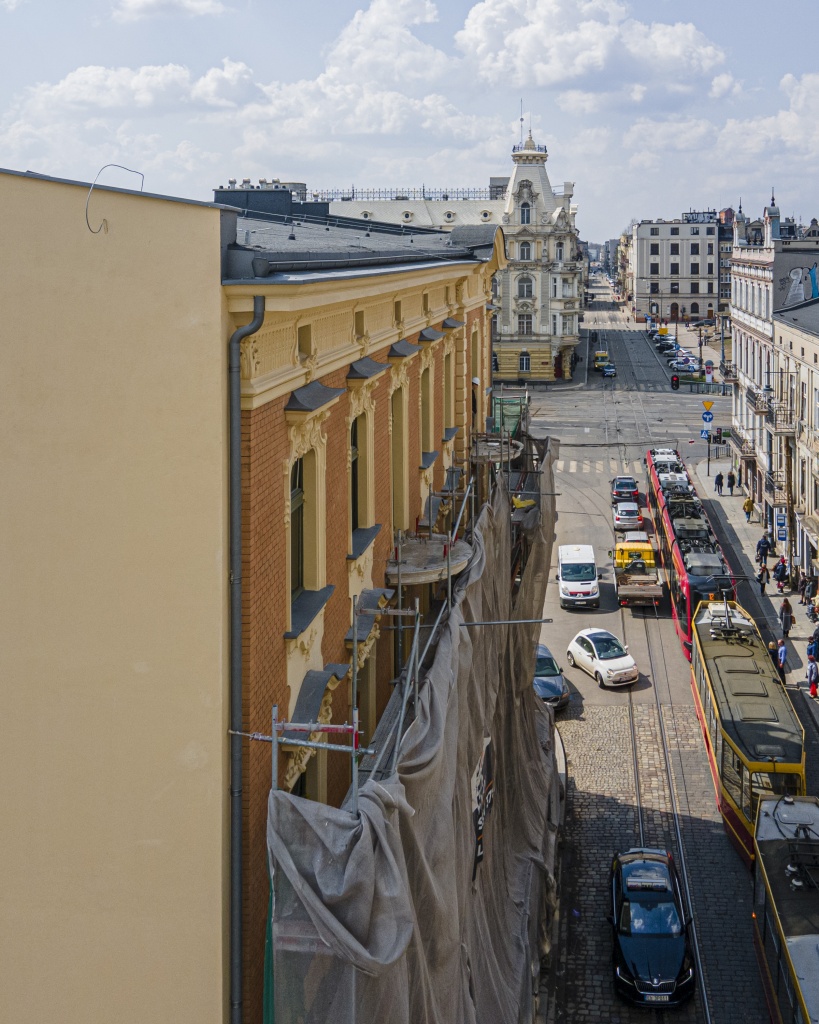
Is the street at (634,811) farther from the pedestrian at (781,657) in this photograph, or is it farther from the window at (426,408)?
the window at (426,408)

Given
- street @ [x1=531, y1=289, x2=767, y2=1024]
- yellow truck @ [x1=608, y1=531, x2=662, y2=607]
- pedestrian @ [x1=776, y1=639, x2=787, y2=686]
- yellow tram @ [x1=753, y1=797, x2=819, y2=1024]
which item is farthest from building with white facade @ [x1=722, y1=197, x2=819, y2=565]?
yellow tram @ [x1=753, y1=797, x2=819, y2=1024]

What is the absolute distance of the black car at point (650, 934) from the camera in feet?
58.0

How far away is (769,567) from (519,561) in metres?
16.7

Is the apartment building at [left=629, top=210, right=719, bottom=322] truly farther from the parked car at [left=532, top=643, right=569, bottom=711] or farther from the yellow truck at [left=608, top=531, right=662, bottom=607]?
the parked car at [left=532, top=643, right=569, bottom=711]

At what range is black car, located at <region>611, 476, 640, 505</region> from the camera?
52.2 m

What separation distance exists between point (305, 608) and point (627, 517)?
38.2 metres

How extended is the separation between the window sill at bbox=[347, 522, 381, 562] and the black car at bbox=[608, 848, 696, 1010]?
8.69 m

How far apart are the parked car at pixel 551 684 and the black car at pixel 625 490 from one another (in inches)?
865

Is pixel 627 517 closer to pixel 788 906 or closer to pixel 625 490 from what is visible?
pixel 625 490

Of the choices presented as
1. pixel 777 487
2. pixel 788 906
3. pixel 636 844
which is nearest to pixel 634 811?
pixel 636 844

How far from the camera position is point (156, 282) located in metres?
8.23

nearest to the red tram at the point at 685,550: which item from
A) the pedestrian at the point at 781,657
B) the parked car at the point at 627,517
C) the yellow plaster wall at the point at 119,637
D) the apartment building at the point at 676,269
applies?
the parked car at the point at 627,517

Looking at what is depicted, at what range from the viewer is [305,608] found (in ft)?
35.1

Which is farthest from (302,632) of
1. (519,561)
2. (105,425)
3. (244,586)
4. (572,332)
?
(572,332)
